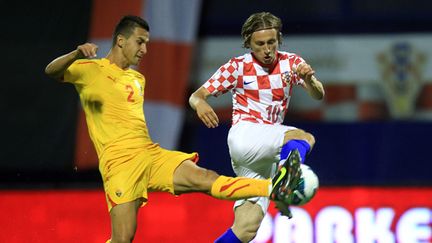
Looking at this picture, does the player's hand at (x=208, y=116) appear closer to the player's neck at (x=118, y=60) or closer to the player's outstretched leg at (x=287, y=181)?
the player's outstretched leg at (x=287, y=181)

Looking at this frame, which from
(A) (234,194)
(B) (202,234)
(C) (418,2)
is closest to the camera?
(A) (234,194)

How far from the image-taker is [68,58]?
6617 mm

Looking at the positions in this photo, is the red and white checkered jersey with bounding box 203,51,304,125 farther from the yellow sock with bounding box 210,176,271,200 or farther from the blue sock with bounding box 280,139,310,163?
the yellow sock with bounding box 210,176,271,200

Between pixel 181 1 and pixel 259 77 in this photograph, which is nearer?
pixel 259 77

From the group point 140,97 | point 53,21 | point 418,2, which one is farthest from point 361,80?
point 140,97

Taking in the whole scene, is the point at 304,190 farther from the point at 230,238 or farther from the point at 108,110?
the point at 108,110

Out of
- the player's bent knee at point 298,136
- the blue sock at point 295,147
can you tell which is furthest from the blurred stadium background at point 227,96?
the blue sock at point 295,147

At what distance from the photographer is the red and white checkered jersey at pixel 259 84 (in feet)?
22.4

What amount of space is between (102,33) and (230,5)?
1.01 meters

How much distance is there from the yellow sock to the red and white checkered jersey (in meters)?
0.43

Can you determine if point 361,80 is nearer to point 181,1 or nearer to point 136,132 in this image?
point 181,1

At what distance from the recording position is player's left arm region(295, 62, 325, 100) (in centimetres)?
649

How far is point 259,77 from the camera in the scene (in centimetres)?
685

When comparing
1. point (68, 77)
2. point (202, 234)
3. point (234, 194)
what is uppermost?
point (68, 77)
